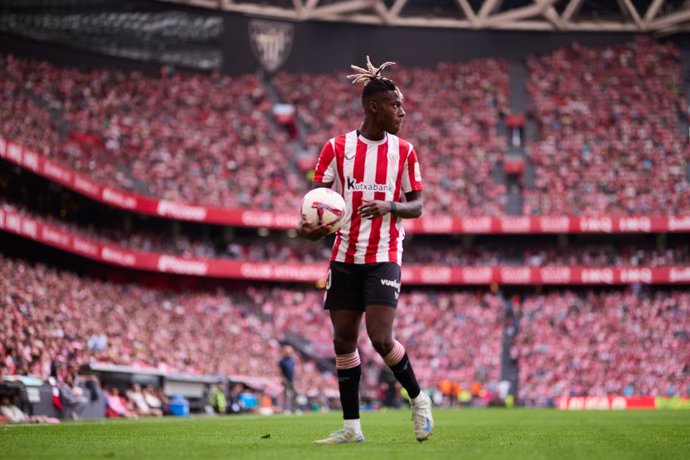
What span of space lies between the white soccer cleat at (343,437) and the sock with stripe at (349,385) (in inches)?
4.7

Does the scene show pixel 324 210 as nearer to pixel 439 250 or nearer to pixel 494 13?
pixel 439 250

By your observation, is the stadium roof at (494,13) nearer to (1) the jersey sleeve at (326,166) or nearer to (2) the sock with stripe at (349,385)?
(1) the jersey sleeve at (326,166)

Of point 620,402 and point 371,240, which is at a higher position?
point 371,240

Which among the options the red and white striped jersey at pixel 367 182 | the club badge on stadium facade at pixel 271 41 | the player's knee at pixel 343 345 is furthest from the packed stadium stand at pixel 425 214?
the red and white striped jersey at pixel 367 182

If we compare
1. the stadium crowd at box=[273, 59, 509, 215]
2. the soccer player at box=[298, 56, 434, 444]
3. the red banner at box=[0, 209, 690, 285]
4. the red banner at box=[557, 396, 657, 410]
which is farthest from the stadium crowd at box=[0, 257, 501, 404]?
the soccer player at box=[298, 56, 434, 444]

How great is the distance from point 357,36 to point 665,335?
22860 millimetres

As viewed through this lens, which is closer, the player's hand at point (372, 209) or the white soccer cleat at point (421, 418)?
the player's hand at point (372, 209)

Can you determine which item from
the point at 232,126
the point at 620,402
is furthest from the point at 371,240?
the point at 232,126

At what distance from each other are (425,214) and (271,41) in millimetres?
13155

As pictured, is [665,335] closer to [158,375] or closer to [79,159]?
[158,375]

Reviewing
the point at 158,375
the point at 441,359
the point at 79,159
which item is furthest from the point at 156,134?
the point at 158,375

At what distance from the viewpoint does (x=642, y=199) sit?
4447 centimetres

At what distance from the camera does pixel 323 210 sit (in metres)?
7.47

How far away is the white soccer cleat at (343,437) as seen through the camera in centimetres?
775
